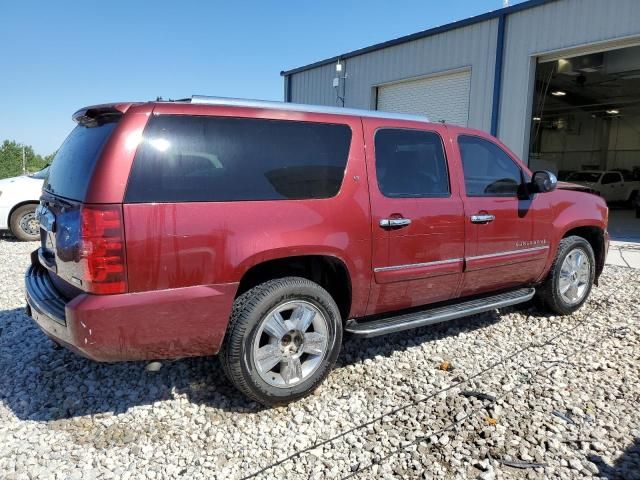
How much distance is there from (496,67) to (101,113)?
1082 cm

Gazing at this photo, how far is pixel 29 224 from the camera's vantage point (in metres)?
9.09

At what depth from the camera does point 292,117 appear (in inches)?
126

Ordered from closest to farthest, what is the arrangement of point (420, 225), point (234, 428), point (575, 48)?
point (234, 428), point (420, 225), point (575, 48)

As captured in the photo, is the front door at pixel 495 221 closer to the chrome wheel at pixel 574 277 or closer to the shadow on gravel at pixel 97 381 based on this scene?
the chrome wheel at pixel 574 277

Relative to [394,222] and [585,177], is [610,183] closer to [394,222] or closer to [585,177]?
[585,177]

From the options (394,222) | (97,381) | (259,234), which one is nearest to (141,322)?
(259,234)

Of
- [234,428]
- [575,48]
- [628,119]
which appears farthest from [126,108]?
[628,119]

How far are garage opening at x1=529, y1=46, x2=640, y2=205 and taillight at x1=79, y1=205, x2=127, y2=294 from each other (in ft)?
39.5

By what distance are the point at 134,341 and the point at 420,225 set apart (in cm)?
206

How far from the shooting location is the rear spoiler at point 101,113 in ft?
8.92

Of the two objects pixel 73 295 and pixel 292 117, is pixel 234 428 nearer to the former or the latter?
pixel 73 295

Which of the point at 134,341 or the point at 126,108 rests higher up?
the point at 126,108

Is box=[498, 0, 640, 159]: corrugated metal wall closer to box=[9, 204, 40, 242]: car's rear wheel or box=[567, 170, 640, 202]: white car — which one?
box=[9, 204, 40, 242]: car's rear wheel

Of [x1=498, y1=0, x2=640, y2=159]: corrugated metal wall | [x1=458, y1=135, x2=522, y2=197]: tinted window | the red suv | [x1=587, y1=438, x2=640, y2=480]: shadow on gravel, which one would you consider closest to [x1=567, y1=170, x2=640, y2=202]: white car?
[x1=498, y1=0, x2=640, y2=159]: corrugated metal wall
